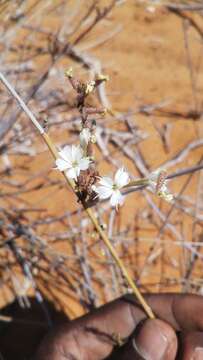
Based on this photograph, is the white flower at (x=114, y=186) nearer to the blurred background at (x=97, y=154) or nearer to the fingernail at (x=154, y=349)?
the fingernail at (x=154, y=349)

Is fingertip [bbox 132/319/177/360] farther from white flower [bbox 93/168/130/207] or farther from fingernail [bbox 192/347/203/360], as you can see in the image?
white flower [bbox 93/168/130/207]

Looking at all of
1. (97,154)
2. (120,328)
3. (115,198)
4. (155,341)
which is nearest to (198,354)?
(155,341)

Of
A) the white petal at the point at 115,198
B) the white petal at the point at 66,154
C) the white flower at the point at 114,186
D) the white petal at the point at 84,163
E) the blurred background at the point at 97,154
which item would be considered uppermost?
the white petal at the point at 66,154

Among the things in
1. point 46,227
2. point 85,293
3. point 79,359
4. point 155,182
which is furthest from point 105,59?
point 155,182

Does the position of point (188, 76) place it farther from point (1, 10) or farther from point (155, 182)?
point (155, 182)

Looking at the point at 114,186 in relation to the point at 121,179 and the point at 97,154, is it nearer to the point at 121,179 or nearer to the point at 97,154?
the point at 121,179

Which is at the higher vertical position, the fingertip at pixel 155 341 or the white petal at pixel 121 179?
the white petal at pixel 121 179

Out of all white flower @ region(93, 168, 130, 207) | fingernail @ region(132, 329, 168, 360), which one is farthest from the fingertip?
white flower @ region(93, 168, 130, 207)

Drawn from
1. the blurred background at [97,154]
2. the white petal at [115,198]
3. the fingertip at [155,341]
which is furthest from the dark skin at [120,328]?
the white petal at [115,198]
